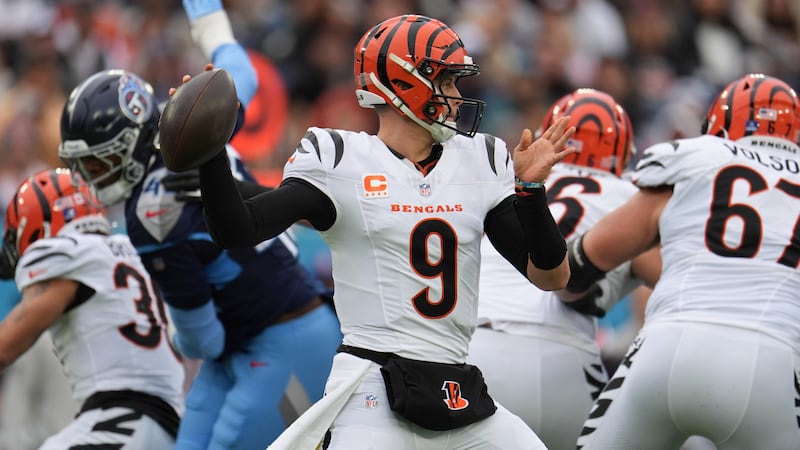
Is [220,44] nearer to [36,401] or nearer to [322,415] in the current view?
[322,415]

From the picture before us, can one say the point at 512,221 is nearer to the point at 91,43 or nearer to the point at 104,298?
the point at 104,298

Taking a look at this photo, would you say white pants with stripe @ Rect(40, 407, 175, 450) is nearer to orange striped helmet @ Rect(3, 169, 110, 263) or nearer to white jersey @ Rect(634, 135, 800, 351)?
orange striped helmet @ Rect(3, 169, 110, 263)

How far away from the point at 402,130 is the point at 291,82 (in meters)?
8.95

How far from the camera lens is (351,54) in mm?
13766

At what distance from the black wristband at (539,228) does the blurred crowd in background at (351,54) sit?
8.14 meters

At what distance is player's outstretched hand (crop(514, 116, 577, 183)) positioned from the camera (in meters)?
4.48

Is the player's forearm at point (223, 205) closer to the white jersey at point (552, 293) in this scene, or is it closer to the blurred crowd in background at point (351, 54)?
the white jersey at point (552, 293)

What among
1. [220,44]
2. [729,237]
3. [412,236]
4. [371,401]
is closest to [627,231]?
[729,237]

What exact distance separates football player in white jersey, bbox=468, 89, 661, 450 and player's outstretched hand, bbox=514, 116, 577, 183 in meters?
1.79

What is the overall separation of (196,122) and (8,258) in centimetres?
330

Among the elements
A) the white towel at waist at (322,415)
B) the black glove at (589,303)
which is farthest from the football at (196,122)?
the black glove at (589,303)

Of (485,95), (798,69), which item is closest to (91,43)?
(485,95)

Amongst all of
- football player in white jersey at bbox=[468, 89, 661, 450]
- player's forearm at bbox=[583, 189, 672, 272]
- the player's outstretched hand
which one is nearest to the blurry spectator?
football player in white jersey at bbox=[468, 89, 661, 450]

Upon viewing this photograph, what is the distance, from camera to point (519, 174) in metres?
4.52
